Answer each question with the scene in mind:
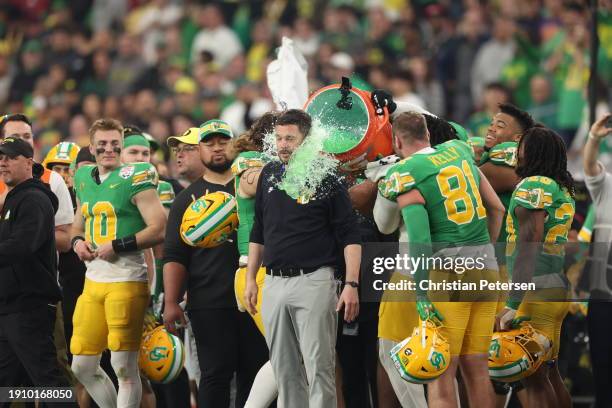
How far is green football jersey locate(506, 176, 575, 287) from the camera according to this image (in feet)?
23.2

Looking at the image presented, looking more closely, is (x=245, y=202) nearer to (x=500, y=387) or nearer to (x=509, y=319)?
(x=509, y=319)

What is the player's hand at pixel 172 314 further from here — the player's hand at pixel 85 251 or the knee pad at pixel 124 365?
the player's hand at pixel 85 251

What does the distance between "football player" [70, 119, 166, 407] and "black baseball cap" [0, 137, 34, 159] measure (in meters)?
0.44

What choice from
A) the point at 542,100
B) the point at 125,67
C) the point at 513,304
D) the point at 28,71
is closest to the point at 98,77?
the point at 125,67

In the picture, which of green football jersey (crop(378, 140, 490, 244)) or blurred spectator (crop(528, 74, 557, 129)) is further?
blurred spectator (crop(528, 74, 557, 129))

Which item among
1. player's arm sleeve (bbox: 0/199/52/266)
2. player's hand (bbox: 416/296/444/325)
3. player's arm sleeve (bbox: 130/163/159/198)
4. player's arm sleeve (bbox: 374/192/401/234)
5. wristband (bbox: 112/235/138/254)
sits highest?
player's arm sleeve (bbox: 130/163/159/198)

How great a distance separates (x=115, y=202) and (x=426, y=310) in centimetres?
232

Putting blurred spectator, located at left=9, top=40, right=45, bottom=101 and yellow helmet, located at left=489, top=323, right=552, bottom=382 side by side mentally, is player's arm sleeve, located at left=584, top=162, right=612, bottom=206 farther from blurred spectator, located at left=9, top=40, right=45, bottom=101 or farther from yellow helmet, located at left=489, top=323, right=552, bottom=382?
blurred spectator, located at left=9, top=40, right=45, bottom=101

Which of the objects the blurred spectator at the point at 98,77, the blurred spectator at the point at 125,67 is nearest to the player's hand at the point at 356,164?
the blurred spectator at the point at 125,67

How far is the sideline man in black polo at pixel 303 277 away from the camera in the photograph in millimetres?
6590

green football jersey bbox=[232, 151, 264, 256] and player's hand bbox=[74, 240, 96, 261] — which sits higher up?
green football jersey bbox=[232, 151, 264, 256]

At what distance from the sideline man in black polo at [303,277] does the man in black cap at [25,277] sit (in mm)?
1459

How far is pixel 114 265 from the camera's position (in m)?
7.77

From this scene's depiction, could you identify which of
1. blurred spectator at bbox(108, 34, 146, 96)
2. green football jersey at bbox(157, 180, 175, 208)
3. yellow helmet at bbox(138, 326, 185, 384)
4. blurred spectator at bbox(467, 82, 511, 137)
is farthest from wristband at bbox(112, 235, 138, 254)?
blurred spectator at bbox(108, 34, 146, 96)
